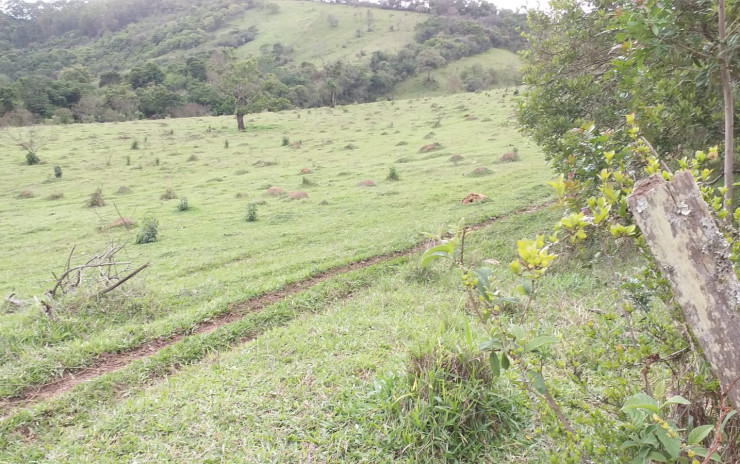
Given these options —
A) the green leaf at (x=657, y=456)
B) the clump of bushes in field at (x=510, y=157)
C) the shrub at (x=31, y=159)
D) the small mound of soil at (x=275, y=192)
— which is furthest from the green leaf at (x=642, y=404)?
the shrub at (x=31, y=159)

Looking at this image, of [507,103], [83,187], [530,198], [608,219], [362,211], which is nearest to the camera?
[608,219]

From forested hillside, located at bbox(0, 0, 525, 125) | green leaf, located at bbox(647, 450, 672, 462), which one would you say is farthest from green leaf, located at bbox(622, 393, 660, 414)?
forested hillside, located at bbox(0, 0, 525, 125)

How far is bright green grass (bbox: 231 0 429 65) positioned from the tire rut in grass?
256ft

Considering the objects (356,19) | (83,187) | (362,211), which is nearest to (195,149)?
(83,187)

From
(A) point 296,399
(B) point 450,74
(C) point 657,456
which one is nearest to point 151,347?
(A) point 296,399

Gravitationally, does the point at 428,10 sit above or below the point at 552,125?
above

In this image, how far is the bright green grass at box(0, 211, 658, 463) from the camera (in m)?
3.45

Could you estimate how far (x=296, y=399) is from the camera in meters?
4.13

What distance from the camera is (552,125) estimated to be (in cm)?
880

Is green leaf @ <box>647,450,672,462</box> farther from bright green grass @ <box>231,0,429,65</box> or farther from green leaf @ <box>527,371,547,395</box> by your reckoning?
bright green grass @ <box>231,0,429,65</box>

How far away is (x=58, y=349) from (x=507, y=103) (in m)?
37.4

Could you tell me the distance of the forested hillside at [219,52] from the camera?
49.3 metres

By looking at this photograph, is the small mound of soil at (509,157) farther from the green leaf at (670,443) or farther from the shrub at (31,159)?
the shrub at (31,159)

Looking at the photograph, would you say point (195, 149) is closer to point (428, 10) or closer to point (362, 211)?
point (362, 211)
